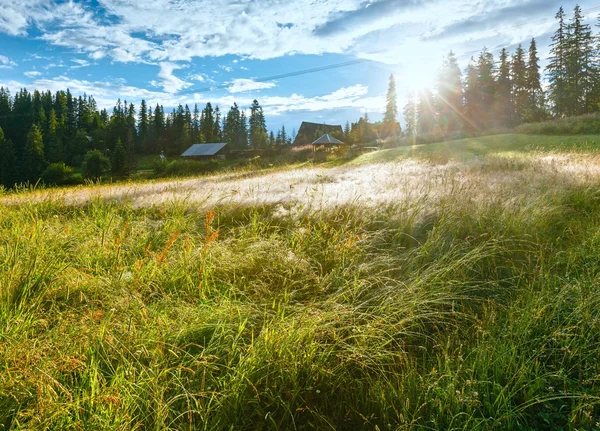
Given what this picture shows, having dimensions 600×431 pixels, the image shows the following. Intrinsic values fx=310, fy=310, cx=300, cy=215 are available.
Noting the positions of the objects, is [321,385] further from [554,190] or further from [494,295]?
[554,190]

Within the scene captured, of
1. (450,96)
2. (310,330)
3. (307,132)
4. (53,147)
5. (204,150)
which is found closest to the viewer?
(310,330)

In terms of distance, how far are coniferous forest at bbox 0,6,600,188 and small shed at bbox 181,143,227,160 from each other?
9583mm

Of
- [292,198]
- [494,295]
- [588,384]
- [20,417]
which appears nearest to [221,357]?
[20,417]

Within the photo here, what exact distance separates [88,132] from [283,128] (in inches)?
1865

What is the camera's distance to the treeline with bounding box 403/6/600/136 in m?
35.5

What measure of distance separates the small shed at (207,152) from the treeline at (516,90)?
31.4 meters

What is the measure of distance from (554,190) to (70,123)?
95.7 meters

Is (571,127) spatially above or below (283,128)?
below

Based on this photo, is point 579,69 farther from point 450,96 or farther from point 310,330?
point 310,330

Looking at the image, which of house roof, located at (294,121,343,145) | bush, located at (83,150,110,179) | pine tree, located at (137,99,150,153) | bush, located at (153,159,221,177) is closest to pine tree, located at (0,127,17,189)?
bush, located at (83,150,110,179)

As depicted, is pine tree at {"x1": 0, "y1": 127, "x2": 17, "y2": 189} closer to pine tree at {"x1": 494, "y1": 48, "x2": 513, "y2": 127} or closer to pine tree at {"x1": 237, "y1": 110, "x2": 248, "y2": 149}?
pine tree at {"x1": 237, "y1": 110, "x2": 248, "y2": 149}

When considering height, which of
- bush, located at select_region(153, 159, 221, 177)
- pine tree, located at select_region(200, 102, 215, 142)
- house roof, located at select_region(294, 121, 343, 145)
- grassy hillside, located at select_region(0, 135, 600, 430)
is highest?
pine tree, located at select_region(200, 102, 215, 142)

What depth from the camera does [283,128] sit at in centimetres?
8406

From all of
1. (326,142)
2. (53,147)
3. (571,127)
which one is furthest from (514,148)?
(53,147)
